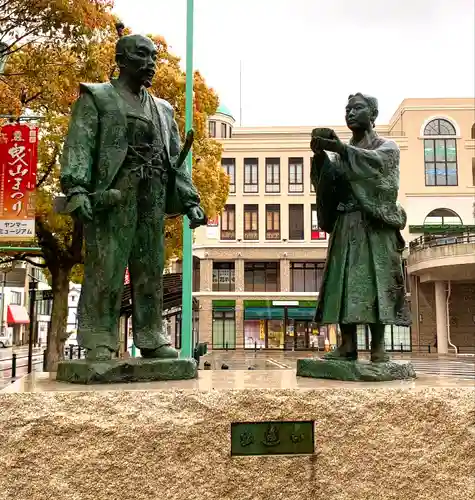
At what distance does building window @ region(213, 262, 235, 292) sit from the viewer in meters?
37.8

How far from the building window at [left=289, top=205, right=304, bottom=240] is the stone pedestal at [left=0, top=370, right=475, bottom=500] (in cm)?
3411

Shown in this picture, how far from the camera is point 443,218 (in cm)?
3681

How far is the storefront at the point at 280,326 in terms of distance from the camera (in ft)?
122

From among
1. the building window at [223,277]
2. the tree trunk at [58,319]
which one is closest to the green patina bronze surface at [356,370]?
the tree trunk at [58,319]

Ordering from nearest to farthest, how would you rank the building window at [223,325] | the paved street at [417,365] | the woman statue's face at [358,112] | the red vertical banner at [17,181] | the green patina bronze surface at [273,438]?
the green patina bronze surface at [273,438] → the woman statue's face at [358,112] → the red vertical banner at [17,181] → the paved street at [417,365] → the building window at [223,325]

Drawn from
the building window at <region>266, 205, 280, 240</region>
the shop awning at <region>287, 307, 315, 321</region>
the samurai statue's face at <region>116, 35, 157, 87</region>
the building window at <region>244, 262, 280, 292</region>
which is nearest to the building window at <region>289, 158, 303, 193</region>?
the building window at <region>266, 205, 280, 240</region>

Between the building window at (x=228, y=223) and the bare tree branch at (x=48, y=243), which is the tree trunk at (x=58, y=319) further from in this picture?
the building window at (x=228, y=223)

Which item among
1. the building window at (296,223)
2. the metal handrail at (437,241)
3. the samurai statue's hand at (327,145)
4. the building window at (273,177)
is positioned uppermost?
the building window at (273,177)

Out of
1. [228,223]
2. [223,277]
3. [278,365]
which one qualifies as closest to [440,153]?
[228,223]

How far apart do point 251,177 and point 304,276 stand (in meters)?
6.93

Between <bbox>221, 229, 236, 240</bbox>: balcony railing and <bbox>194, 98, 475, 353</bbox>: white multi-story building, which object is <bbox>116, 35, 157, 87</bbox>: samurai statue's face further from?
<bbox>221, 229, 236, 240</bbox>: balcony railing

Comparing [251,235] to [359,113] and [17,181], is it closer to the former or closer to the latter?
[17,181]

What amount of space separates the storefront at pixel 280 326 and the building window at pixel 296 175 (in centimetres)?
694

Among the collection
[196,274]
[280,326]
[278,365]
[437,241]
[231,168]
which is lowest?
[278,365]
